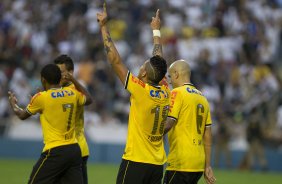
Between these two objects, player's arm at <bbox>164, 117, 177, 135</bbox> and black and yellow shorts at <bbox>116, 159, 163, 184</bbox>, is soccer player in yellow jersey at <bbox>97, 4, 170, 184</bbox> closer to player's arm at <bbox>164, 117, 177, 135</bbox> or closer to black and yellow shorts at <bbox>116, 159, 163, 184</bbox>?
black and yellow shorts at <bbox>116, 159, 163, 184</bbox>

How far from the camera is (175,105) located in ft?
30.0

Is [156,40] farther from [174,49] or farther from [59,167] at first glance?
[174,49]

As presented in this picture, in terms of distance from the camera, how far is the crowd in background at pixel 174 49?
22.2 metres

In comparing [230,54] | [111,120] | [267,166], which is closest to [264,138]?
[267,166]

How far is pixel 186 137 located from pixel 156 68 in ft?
3.31

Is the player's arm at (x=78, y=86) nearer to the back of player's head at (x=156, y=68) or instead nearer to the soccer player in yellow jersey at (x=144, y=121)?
the soccer player in yellow jersey at (x=144, y=121)

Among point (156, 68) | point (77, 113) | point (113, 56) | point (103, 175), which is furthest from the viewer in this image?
point (103, 175)

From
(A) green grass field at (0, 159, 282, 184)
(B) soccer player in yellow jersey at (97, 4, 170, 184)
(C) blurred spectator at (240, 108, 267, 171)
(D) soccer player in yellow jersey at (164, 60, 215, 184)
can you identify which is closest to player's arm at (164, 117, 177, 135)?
(D) soccer player in yellow jersey at (164, 60, 215, 184)

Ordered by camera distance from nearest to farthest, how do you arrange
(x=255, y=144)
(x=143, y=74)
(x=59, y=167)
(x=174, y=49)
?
1. (x=143, y=74)
2. (x=59, y=167)
3. (x=255, y=144)
4. (x=174, y=49)

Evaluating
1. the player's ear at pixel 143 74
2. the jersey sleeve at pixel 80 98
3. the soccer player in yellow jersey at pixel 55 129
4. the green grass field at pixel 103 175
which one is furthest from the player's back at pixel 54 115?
the green grass field at pixel 103 175

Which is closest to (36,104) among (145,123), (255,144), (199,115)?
(145,123)

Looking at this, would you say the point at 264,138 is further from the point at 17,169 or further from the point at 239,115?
the point at 17,169

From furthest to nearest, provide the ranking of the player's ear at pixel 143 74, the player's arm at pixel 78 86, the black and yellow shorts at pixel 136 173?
the player's arm at pixel 78 86, the player's ear at pixel 143 74, the black and yellow shorts at pixel 136 173

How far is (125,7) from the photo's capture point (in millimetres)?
25172
